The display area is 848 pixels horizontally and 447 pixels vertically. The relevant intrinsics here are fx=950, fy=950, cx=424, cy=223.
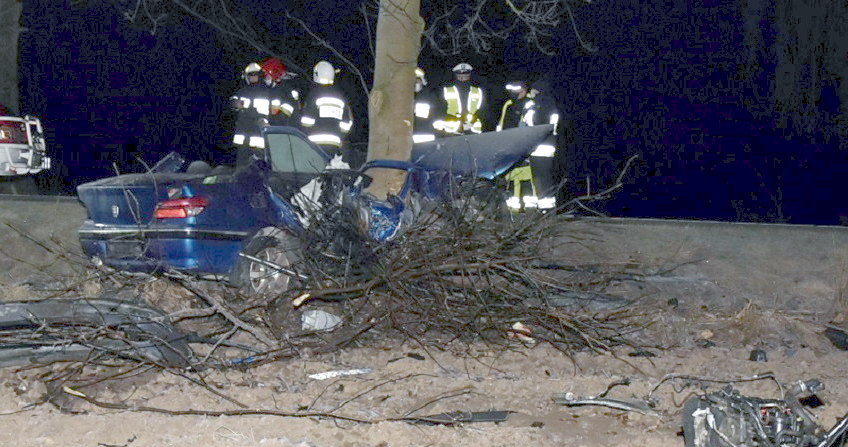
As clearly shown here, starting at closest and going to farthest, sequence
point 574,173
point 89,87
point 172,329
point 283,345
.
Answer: point 172,329 → point 283,345 → point 574,173 → point 89,87

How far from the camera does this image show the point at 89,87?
71.5ft

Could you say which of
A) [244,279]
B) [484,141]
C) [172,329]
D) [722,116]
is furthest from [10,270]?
[722,116]

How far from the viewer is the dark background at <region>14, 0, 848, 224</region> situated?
19109 mm

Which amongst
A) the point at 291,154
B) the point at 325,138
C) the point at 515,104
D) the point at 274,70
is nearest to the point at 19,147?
the point at 274,70

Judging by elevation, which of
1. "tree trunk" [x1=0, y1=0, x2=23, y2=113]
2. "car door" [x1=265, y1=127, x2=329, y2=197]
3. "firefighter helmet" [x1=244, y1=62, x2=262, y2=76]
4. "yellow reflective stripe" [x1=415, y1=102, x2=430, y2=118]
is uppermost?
"tree trunk" [x1=0, y1=0, x2=23, y2=113]

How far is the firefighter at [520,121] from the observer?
10.7 metres

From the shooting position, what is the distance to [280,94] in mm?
10570

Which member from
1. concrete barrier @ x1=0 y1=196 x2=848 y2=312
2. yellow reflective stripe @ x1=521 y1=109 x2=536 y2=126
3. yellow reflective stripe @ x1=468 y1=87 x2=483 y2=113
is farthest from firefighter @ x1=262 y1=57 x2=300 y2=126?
yellow reflective stripe @ x1=521 y1=109 x2=536 y2=126

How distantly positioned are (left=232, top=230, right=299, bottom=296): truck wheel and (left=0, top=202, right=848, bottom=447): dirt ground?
110 centimetres

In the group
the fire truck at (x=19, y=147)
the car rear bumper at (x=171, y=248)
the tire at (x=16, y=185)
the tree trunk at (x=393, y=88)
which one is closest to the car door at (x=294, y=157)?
the car rear bumper at (x=171, y=248)

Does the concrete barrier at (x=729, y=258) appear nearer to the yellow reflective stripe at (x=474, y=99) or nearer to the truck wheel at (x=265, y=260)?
the truck wheel at (x=265, y=260)

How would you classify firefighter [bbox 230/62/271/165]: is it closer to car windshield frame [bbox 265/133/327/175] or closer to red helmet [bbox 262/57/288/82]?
red helmet [bbox 262/57/288/82]

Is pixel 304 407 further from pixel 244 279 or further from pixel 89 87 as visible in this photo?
pixel 89 87

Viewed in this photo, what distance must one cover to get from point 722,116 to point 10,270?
16.0m
